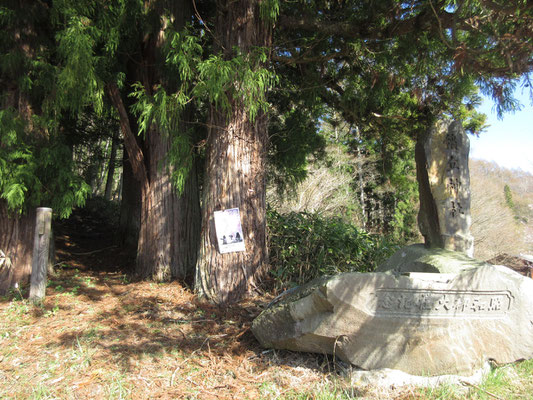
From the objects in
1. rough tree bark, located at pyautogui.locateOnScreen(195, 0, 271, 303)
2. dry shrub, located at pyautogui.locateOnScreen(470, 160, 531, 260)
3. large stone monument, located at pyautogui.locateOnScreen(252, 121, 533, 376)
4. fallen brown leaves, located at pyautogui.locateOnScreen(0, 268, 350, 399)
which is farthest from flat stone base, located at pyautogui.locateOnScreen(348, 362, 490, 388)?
dry shrub, located at pyautogui.locateOnScreen(470, 160, 531, 260)

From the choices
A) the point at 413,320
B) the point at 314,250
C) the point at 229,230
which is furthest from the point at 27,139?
the point at 413,320

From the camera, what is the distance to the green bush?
533 cm

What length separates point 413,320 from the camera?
316 centimetres

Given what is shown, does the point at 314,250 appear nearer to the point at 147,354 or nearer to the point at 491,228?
the point at 147,354

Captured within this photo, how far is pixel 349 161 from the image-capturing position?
16.3m

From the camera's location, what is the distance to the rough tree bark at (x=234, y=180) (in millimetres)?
4648

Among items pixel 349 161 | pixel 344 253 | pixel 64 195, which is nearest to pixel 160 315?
pixel 64 195

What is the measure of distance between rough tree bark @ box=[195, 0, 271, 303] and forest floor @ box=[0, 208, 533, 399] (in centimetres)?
31

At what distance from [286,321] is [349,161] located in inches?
544

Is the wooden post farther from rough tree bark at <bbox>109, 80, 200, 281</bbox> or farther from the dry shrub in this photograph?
the dry shrub

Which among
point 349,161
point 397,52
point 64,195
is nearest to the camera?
point 64,195

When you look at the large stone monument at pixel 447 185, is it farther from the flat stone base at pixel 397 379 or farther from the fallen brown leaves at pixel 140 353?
the fallen brown leaves at pixel 140 353

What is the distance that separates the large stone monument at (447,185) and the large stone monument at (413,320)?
789mm

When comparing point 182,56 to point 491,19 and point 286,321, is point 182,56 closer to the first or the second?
point 286,321
